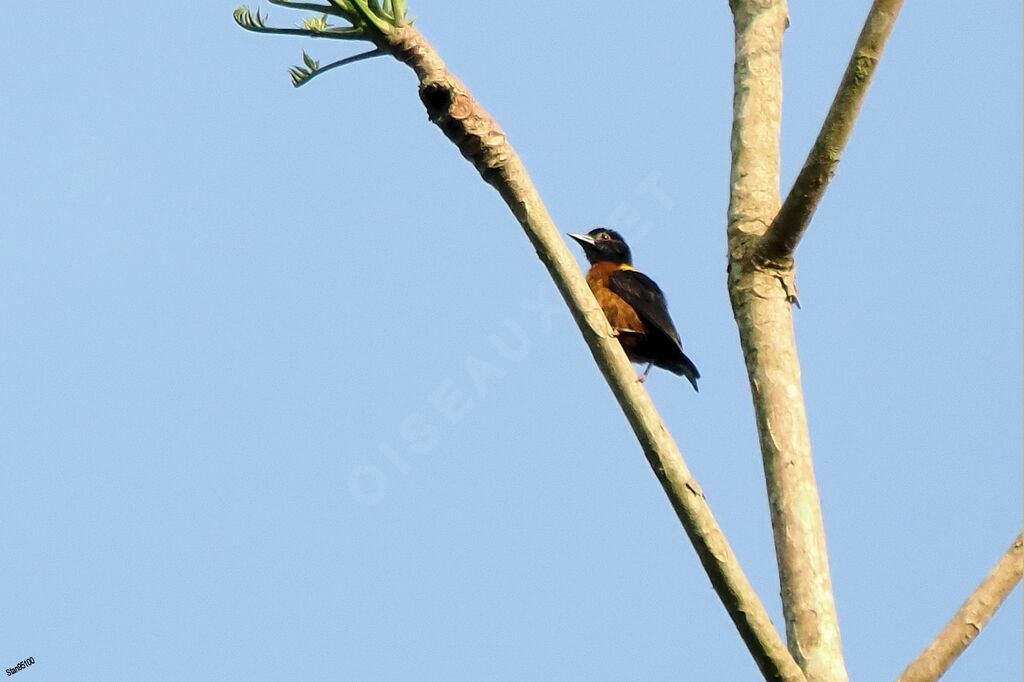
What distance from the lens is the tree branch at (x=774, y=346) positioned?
9.24ft

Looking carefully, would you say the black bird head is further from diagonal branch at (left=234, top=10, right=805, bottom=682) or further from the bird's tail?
diagonal branch at (left=234, top=10, right=805, bottom=682)

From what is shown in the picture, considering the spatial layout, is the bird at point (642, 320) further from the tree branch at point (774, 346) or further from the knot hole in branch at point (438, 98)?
the knot hole in branch at point (438, 98)

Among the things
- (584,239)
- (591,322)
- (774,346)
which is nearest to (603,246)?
(584,239)

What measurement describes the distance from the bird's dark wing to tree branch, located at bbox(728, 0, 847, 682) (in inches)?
134

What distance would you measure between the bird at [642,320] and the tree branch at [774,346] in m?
3.43

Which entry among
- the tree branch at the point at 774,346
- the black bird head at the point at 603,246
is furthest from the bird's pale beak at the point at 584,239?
the tree branch at the point at 774,346

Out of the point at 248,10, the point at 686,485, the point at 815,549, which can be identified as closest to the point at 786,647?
the point at 815,549

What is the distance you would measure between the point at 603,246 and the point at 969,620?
592 centimetres

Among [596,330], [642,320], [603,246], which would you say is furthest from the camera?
[603,246]

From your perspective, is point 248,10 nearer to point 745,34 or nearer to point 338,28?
point 338,28

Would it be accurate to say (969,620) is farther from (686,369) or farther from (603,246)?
(603,246)

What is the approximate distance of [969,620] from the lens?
281 cm

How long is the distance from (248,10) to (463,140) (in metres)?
0.96

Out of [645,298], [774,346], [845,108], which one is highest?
[645,298]
